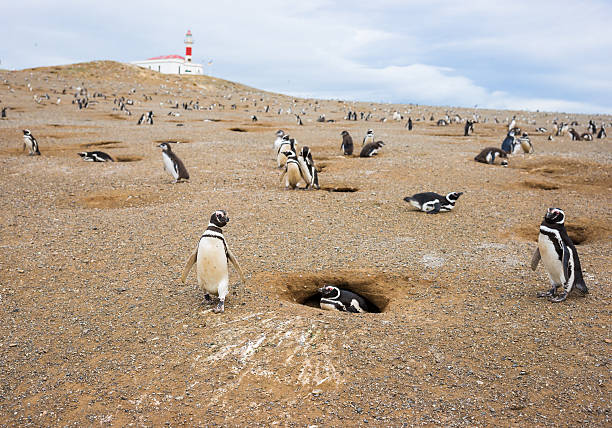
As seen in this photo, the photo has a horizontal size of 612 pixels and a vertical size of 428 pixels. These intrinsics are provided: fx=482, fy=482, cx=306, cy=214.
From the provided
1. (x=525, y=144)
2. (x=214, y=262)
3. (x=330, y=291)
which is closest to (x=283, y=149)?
(x=330, y=291)

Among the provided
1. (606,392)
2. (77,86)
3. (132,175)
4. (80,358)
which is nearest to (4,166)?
(132,175)

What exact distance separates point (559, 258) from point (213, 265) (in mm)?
3484

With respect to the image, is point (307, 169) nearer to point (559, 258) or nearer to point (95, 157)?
point (559, 258)

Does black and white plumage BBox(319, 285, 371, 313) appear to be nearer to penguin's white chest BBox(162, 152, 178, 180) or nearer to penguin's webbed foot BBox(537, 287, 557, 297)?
penguin's webbed foot BBox(537, 287, 557, 297)

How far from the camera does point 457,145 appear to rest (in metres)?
17.1

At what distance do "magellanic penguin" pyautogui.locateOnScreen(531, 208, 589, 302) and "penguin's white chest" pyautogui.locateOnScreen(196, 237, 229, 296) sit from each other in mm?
3257

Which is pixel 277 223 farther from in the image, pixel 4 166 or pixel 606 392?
pixel 4 166

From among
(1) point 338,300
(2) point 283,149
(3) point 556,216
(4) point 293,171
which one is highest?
(2) point 283,149

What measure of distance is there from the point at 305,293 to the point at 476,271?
6.78ft

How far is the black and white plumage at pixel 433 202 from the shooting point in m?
8.29

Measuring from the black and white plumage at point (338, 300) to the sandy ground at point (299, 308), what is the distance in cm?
31

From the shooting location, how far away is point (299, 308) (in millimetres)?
4812

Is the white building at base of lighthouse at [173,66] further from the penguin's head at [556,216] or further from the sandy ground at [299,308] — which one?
the penguin's head at [556,216]

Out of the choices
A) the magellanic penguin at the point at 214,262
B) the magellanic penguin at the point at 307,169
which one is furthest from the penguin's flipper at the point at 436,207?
the magellanic penguin at the point at 214,262
